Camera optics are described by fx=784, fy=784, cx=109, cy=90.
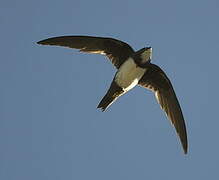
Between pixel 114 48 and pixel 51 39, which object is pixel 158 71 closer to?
pixel 114 48

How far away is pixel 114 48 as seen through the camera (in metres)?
10.8

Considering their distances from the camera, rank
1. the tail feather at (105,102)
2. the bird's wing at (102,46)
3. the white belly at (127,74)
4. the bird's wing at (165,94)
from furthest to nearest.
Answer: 1. the bird's wing at (165,94)
2. the bird's wing at (102,46)
3. the white belly at (127,74)
4. the tail feather at (105,102)

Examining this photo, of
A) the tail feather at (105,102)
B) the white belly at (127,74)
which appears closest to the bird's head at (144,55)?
the white belly at (127,74)

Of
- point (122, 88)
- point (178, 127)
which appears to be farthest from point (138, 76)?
point (178, 127)

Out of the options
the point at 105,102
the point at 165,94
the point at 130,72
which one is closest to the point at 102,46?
the point at 130,72

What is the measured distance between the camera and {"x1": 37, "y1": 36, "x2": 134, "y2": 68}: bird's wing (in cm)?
1074

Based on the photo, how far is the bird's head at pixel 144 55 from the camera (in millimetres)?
10320

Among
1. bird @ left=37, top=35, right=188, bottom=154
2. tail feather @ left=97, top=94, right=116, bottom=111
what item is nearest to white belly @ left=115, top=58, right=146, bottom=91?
bird @ left=37, top=35, right=188, bottom=154

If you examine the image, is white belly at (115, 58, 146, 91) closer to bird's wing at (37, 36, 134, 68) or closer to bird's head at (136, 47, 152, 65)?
bird's head at (136, 47, 152, 65)

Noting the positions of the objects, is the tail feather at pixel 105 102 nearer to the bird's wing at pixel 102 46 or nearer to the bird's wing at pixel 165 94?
the bird's wing at pixel 102 46

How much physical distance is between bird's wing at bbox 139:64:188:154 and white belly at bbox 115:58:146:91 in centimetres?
49

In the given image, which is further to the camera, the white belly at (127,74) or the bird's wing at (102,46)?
the bird's wing at (102,46)

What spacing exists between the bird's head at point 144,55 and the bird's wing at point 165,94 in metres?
0.48

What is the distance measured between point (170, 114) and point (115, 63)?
1096 millimetres
